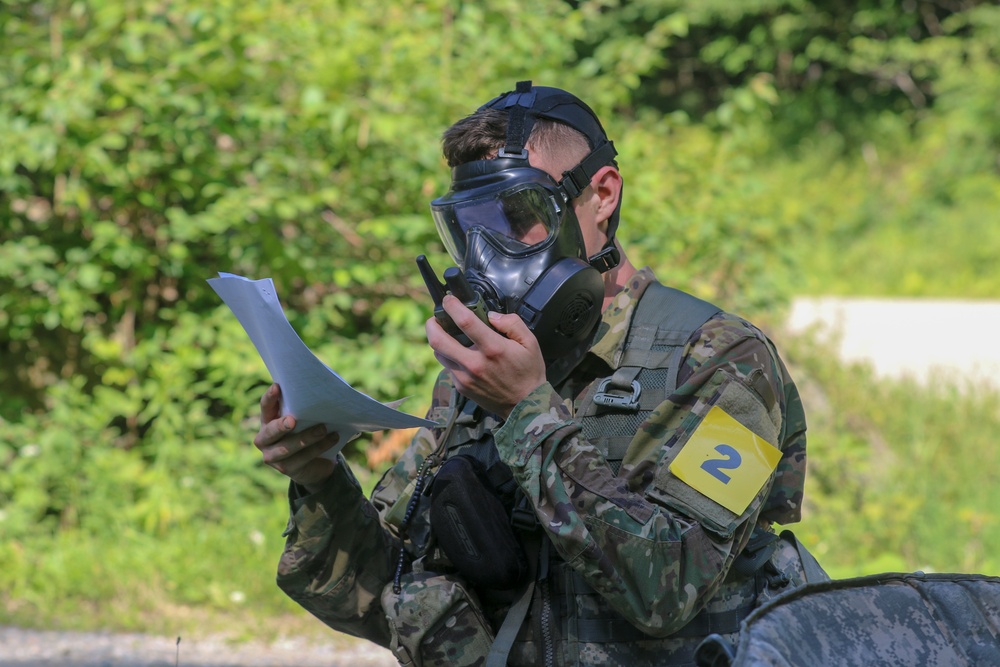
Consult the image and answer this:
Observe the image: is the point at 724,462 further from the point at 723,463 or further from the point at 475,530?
the point at 475,530

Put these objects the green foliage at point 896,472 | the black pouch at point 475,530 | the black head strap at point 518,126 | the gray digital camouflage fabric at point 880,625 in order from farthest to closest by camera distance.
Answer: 1. the green foliage at point 896,472
2. the black head strap at point 518,126
3. the black pouch at point 475,530
4. the gray digital camouflage fabric at point 880,625

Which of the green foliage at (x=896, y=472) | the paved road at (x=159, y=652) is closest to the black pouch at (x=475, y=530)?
the paved road at (x=159, y=652)

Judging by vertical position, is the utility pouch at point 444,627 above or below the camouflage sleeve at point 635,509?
below

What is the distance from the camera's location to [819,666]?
4.98ft

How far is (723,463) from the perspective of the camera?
1.89m

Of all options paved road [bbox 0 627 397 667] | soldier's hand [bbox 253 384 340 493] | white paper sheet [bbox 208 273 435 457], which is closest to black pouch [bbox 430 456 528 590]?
white paper sheet [bbox 208 273 435 457]

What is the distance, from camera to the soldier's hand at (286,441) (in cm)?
209

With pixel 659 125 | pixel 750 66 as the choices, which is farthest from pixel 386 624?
pixel 750 66

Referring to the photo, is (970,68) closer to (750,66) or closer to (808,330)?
(750,66)

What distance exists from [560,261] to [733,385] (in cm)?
44

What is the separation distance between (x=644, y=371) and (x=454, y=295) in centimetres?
39

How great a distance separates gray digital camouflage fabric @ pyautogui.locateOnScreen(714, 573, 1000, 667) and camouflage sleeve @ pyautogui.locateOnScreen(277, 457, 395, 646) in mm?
1014

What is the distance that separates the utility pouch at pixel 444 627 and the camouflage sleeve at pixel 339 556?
0.22m

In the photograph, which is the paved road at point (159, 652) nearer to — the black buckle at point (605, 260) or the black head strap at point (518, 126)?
the black buckle at point (605, 260)
